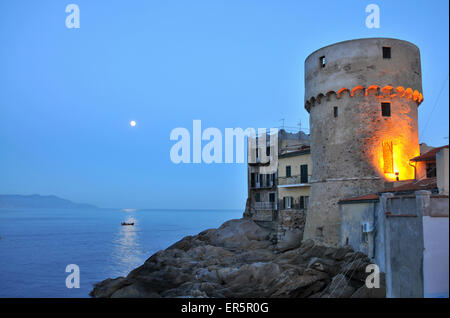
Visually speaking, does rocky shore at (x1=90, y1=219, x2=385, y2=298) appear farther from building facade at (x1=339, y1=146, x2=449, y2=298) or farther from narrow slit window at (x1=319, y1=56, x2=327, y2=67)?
narrow slit window at (x1=319, y1=56, x2=327, y2=67)

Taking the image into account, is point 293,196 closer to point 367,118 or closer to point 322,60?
point 367,118

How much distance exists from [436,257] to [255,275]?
13317 millimetres

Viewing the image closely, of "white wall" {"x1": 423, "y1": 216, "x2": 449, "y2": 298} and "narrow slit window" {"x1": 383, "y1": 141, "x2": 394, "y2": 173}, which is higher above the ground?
"narrow slit window" {"x1": 383, "y1": 141, "x2": 394, "y2": 173}

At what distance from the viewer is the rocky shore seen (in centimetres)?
2045

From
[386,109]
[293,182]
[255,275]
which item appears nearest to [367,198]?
[386,109]

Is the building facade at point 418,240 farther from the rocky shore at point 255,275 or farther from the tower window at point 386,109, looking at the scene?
the tower window at point 386,109

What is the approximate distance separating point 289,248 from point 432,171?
41.6ft

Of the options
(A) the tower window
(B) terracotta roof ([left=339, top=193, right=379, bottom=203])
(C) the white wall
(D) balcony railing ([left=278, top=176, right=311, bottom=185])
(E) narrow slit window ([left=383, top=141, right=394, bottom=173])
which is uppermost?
(A) the tower window

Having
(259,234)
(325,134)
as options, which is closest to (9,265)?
(259,234)

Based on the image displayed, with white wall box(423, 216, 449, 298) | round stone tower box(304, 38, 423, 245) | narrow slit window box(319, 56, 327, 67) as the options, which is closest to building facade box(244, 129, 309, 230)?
narrow slit window box(319, 56, 327, 67)

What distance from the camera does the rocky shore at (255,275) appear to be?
20.5 meters

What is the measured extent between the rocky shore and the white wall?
6295 mm
